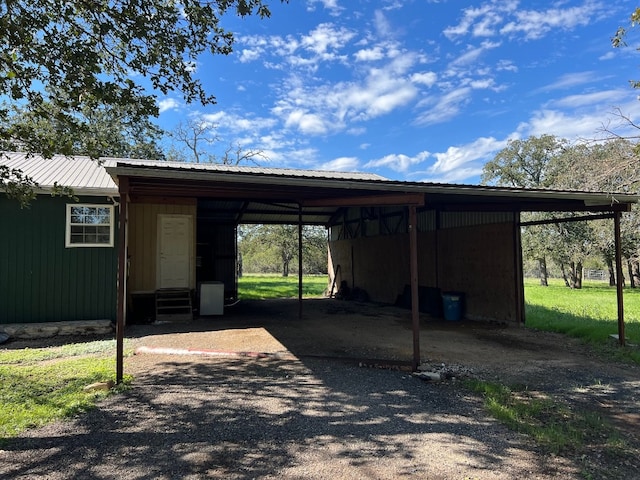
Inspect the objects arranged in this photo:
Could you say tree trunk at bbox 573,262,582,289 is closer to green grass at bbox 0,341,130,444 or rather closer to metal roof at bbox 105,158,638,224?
metal roof at bbox 105,158,638,224

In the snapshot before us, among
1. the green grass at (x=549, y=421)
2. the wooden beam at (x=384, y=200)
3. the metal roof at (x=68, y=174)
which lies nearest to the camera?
the green grass at (x=549, y=421)

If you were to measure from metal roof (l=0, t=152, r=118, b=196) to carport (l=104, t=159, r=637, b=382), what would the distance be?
723mm

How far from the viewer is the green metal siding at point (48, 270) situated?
768 cm

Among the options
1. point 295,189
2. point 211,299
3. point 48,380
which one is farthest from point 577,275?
point 48,380

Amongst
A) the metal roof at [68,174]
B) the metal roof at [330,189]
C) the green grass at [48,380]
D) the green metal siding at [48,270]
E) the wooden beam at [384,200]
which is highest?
the metal roof at [68,174]

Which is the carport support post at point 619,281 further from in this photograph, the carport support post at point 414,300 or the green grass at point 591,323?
the carport support post at point 414,300

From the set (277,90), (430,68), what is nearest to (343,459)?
(277,90)

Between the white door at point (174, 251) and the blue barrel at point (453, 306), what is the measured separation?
21.5ft

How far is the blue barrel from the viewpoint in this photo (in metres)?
9.80

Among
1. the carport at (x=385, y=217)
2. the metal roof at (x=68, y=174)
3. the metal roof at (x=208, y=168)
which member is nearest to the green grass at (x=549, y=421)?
the carport at (x=385, y=217)

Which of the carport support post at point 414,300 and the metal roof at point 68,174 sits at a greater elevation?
→ the metal roof at point 68,174

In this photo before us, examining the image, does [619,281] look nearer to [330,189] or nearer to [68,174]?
[330,189]

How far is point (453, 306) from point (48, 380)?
832cm

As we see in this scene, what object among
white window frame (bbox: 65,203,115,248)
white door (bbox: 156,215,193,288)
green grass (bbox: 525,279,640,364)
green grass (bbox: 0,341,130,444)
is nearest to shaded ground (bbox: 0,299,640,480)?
green grass (bbox: 0,341,130,444)
